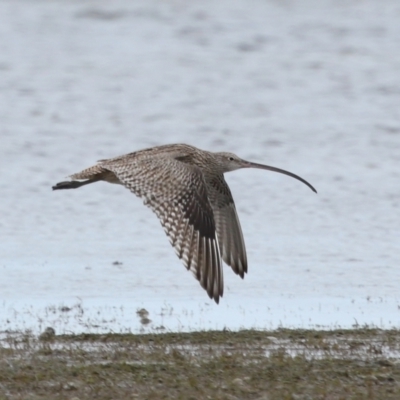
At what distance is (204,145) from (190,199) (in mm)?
7871

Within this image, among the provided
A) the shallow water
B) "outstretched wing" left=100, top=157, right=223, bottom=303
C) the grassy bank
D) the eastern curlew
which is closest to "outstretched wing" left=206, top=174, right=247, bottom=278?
the eastern curlew

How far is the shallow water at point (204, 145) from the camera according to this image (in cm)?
1065

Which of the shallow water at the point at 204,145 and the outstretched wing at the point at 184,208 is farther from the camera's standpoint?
the shallow water at the point at 204,145

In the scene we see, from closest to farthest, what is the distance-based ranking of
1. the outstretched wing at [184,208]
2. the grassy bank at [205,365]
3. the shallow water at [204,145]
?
the grassy bank at [205,365] → the outstretched wing at [184,208] → the shallow water at [204,145]

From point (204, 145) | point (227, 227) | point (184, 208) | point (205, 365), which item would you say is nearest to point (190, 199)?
point (184, 208)

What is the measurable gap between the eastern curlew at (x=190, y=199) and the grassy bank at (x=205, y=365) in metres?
0.66

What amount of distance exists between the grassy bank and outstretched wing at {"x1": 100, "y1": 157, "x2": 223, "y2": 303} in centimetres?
57

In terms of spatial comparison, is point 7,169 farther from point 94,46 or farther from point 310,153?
point 94,46

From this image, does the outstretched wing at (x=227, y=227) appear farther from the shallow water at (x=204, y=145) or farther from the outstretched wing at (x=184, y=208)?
the outstretched wing at (x=184, y=208)

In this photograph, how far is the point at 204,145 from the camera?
17469 mm

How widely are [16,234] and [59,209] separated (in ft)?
3.86

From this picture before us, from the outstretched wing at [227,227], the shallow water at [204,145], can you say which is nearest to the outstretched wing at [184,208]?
the shallow water at [204,145]

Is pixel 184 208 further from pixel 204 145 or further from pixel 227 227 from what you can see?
pixel 204 145

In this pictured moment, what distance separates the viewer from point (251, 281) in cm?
1127
